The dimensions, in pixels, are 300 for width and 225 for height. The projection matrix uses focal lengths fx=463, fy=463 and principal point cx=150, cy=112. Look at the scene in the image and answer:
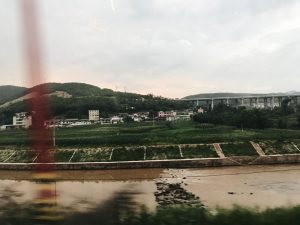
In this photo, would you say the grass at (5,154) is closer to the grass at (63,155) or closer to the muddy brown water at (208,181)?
the grass at (63,155)

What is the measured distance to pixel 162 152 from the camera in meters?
40.7

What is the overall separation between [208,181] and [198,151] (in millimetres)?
12480

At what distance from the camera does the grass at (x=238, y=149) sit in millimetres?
39156

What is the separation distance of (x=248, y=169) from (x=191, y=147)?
862cm

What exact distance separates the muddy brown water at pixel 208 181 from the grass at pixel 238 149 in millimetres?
4218

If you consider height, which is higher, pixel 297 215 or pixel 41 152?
pixel 41 152

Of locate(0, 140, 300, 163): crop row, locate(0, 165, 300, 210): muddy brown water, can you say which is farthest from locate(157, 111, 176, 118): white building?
locate(0, 165, 300, 210): muddy brown water

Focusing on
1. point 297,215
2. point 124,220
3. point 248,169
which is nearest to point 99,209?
point 124,220

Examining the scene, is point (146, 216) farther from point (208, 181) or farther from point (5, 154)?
point (5, 154)

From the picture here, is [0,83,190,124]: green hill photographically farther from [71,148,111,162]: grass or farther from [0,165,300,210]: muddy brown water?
[0,165,300,210]: muddy brown water

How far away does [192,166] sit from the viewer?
36.2 m

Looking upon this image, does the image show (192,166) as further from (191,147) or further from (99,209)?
(99,209)

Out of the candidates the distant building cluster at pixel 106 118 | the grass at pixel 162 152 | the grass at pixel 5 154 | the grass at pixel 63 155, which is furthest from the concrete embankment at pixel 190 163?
the distant building cluster at pixel 106 118

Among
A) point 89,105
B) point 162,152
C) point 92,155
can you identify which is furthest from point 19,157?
point 89,105
